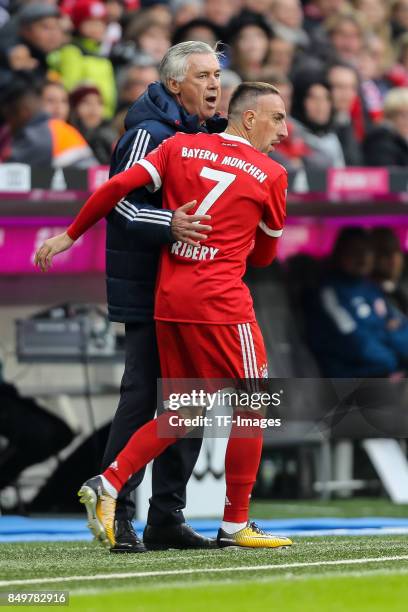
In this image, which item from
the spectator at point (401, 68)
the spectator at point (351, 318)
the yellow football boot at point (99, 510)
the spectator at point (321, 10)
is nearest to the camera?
the yellow football boot at point (99, 510)

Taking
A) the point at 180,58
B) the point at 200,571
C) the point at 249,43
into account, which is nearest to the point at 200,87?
the point at 180,58

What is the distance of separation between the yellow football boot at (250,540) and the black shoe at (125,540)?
1.05 feet

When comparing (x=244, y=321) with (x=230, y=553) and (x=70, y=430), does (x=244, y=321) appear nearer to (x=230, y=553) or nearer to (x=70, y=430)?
(x=230, y=553)

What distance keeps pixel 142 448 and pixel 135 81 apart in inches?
204

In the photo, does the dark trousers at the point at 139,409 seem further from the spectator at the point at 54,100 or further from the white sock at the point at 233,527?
the spectator at the point at 54,100

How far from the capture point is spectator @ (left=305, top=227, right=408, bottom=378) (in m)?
10.5

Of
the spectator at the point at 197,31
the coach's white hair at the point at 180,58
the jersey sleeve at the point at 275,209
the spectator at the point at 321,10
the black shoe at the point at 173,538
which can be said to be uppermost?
the spectator at the point at 321,10

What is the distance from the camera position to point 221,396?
5.89 m

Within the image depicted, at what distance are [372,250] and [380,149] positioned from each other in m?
0.77

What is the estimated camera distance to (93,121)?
399 inches

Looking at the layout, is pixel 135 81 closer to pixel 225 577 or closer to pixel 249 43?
pixel 249 43

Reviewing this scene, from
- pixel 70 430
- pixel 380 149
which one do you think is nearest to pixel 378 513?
pixel 70 430

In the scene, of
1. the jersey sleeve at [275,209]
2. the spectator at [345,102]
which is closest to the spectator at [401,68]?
the spectator at [345,102]

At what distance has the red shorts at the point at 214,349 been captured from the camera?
580cm
